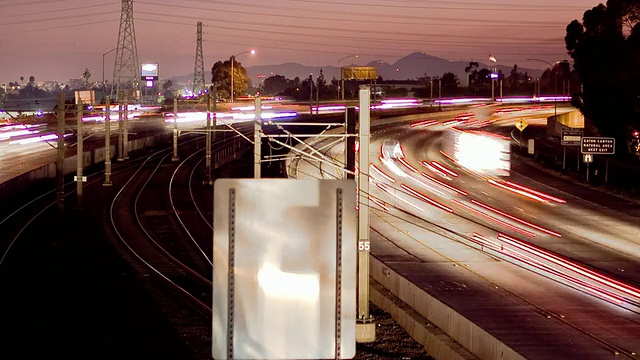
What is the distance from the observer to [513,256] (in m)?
30.5

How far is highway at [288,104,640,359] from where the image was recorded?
1828 centimetres

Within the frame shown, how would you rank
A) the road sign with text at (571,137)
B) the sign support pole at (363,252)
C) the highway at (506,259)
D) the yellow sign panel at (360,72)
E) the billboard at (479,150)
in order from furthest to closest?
the yellow sign panel at (360,72) → the billboard at (479,150) → the road sign with text at (571,137) → the highway at (506,259) → the sign support pole at (363,252)

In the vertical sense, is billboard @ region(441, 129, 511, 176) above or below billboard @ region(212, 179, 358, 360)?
below

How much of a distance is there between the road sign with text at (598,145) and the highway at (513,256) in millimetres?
3063

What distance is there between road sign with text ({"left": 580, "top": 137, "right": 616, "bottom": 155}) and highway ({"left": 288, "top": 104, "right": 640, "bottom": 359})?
3063mm

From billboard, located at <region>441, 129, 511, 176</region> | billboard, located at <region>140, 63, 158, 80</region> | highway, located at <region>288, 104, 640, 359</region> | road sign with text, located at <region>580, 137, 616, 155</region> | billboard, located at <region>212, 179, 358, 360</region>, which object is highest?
billboard, located at <region>140, 63, 158, 80</region>


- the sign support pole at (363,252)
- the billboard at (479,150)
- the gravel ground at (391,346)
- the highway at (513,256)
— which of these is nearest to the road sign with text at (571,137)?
the highway at (513,256)

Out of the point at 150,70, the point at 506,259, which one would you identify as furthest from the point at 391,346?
the point at 150,70

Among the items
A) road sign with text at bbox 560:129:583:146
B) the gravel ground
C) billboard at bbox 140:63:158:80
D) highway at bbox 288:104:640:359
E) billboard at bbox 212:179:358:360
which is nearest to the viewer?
billboard at bbox 212:179:358:360

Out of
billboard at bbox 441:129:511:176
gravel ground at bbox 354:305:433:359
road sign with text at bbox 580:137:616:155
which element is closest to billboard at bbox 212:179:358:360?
gravel ground at bbox 354:305:433:359

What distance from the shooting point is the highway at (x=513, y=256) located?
→ 18281mm

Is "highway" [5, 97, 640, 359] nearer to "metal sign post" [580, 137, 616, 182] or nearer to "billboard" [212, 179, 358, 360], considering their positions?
"metal sign post" [580, 137, 616, 182]

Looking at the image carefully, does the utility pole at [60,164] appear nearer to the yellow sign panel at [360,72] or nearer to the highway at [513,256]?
the highway at [513,256]

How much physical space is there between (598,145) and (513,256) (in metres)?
20.3
